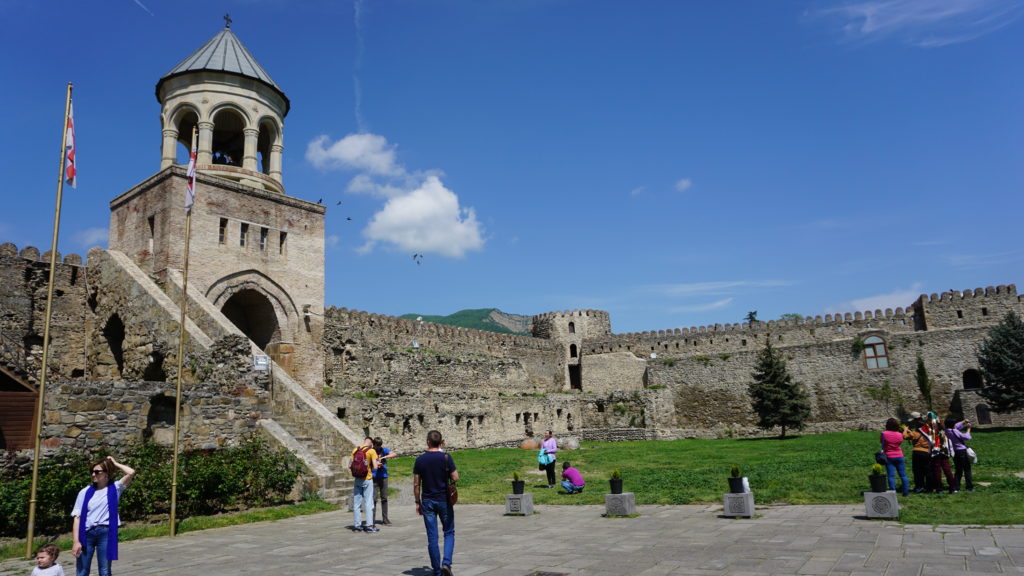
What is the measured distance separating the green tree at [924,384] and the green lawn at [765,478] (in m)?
11.8

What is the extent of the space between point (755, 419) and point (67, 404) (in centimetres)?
3404

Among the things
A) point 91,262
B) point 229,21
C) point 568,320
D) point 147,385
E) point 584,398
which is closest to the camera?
point 147,385

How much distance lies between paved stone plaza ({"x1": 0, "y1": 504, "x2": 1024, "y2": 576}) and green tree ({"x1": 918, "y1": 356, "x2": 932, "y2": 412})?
27722 millimetres

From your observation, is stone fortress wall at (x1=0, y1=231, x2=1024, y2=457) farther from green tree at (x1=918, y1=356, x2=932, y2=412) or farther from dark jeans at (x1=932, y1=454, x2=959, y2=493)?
dark jeans at (x1=932, y1=454, x2=959, y2=493)

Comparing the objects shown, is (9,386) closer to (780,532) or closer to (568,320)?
(780,532)

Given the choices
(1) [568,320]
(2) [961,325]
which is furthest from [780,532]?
(1) [568,320]

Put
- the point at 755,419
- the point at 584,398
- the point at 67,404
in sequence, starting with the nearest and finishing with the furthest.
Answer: the point at 67,404
the point at 755,419
the point at 584,398

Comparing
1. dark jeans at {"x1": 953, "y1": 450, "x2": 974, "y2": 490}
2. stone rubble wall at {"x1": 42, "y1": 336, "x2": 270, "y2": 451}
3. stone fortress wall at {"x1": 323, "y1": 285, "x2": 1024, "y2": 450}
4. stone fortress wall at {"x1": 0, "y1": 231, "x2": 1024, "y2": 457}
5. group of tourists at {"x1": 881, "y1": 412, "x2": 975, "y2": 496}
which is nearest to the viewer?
group of tourists at {"x1": 881, "y1": 412, "x2": 975, "y2": 496}

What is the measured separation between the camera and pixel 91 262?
20.2 m

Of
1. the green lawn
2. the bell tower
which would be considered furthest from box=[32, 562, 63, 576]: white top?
the bell tower

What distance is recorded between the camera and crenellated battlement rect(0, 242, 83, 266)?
18595 mm

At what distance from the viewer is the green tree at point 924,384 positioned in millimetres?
33062

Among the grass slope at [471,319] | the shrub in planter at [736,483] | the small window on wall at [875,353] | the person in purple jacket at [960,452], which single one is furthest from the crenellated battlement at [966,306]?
the grass slope at [471,319]

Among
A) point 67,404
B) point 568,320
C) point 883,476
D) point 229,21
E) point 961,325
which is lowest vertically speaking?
point 883,476
